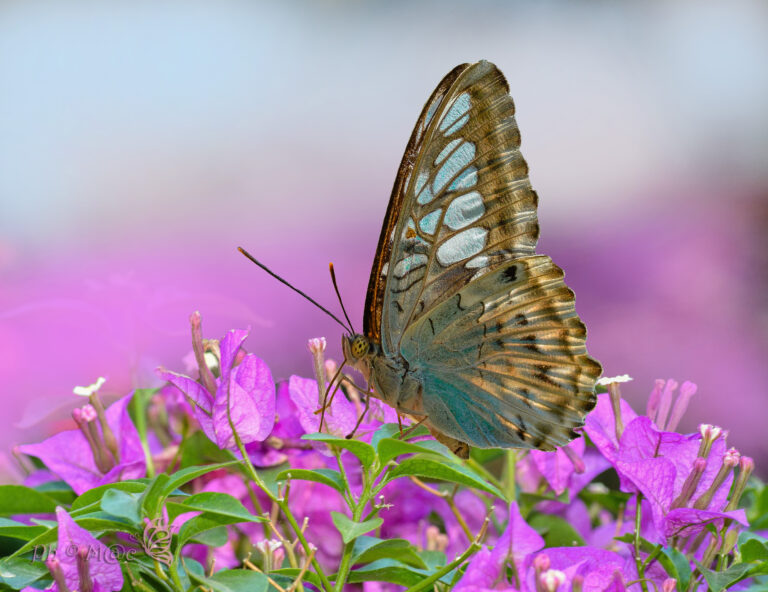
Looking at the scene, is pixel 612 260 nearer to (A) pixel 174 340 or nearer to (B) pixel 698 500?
(A) pixel 174 340

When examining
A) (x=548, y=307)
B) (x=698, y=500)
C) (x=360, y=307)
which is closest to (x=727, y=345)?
(x=360, y=307)

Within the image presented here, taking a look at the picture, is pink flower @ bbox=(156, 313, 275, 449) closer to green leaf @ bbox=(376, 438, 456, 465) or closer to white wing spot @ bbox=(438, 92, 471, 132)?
green leaf @ bbox=(376, 438, 456, 465)

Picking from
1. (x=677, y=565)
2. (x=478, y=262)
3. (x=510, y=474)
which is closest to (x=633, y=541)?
(x=677, y=565)

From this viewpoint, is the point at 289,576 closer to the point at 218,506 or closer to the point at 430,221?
the point at 218,506

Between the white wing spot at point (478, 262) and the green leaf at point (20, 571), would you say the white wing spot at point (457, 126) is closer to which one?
the white wing spot at point (478, 262)

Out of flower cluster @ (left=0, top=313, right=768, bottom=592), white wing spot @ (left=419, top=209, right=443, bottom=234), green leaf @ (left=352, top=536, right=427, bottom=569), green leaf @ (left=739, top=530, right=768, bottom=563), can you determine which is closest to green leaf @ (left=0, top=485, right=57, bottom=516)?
flower cluster @ (left=0, top=313, right=768, bottom=592)

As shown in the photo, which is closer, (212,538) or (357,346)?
(212,538)

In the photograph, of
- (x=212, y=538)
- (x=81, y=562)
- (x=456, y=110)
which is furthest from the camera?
(x=456, y=110)
